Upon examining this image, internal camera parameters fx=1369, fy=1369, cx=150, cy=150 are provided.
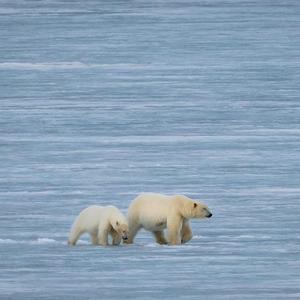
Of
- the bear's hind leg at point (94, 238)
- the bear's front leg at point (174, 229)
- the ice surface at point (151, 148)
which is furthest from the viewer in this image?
the bear's hind leg at point (94, 238)

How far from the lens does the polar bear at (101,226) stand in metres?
7.42

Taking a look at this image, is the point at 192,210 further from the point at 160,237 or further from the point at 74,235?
the point at 74,235

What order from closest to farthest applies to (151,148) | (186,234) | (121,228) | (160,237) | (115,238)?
(121,228), (115,238), (186,234), (160,237), (151,148)

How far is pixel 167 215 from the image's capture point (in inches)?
300

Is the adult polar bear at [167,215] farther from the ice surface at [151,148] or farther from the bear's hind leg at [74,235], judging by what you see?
the bear's hind leg at [74,235]

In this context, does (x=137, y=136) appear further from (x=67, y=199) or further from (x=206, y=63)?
(x=206, y=63)

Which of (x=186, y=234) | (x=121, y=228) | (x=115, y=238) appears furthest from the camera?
(x=186, y=234)

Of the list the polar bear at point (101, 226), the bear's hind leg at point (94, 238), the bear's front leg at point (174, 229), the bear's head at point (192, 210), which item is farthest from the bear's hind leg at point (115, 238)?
the bear's head at point (192, 210)

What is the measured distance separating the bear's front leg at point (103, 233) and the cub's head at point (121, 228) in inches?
3.1

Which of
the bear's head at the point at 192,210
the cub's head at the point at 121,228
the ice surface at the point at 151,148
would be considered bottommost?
the ice surface at the point at 151,148

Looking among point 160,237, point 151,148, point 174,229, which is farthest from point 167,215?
point 151,148

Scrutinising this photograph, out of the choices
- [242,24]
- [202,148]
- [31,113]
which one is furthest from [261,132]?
[242,24]

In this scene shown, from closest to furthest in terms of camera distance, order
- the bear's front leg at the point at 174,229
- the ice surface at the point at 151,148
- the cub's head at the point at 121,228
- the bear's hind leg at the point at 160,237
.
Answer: the ice surface at the point at 151,148
the cub's head at the point at 121,228
the bear's front leg at the point at 174,229
the bear's hind leg at the point at 160,237

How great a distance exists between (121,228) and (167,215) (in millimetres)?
341
